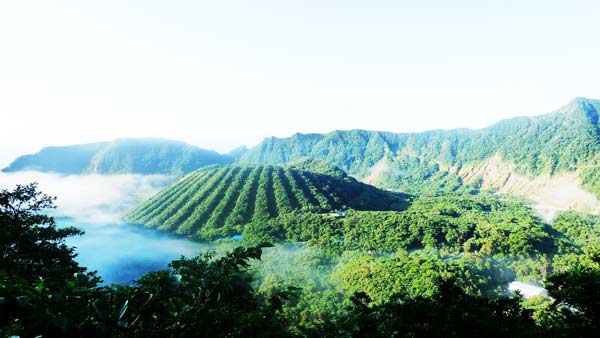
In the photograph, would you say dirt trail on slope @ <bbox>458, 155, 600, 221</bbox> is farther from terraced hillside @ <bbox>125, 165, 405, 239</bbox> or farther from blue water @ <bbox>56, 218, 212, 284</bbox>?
blue water @ <bbox>56, 218, 212, 284</bbox>

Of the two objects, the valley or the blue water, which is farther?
the blue water

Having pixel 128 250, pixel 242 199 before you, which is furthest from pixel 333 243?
pixel 128 250

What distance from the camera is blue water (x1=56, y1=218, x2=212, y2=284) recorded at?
75.1 meters

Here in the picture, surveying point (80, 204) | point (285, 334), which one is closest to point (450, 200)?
point (285, 334)

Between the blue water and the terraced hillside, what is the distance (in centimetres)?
474

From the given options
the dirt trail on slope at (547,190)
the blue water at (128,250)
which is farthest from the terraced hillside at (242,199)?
the dirt trail on slope at (547,190)

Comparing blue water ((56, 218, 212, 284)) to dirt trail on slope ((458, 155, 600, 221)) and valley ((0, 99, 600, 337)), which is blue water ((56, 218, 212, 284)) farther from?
dirt trail on slope ((458, 155, 600, 221))

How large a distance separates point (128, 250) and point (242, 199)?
3650cm

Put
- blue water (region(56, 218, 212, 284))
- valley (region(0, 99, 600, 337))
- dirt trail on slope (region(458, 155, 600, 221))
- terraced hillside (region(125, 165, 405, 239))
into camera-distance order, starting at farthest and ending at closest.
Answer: dirt trail on slope (region(458, 155, 600, 221))
terraced hillside (region(125, 165, 405, 239))
blue water (region(56, 218, 212, 284))
valley (region(0, 99, 600, 337))

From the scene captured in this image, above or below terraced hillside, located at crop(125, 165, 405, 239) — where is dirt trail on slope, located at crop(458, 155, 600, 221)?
below

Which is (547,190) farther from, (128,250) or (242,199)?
Answer: (128,250)

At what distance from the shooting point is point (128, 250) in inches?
3413

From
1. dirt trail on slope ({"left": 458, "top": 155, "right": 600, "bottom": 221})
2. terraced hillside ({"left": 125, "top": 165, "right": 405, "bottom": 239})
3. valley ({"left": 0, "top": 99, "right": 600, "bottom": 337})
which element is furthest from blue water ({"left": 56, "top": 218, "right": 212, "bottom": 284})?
dirt trail on slope ({"left": 458, "top": 155, "right": 600, "bottom": 221})

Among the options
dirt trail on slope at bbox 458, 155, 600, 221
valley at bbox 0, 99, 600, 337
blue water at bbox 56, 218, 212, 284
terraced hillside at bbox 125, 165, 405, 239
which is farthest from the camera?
dirt trail on slope at bbox 458, 155, 600, 221
